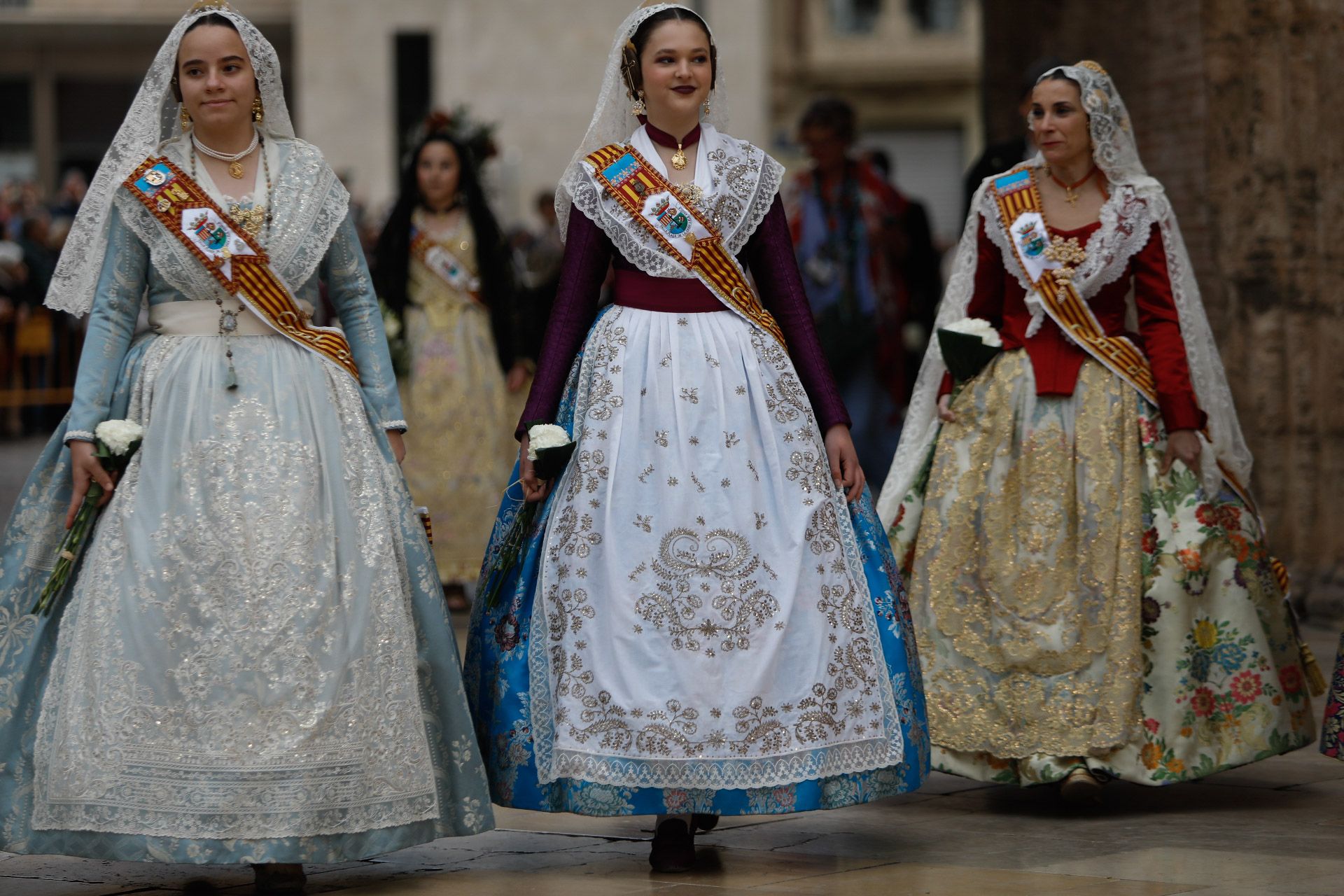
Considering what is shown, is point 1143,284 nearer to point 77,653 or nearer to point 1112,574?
point 1112,574

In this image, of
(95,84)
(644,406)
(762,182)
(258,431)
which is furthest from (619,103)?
(95,84)

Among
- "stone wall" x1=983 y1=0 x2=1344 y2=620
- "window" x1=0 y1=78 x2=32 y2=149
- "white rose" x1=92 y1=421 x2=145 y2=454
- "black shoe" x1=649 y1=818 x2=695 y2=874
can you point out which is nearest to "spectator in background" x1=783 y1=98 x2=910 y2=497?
"stone wall" x1=983 y1=0 x2=1344 y2=620

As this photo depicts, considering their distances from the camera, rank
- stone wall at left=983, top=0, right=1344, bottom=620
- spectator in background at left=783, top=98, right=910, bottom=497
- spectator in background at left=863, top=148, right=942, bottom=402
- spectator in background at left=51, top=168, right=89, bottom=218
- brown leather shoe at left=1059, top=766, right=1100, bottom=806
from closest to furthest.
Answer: brown leather shoe at left=1059, top=766, right=1100, bottom=806, stone wall at left=983, top=0, right=1344, bottom=620, spectator in background at left=783, top=98, right=910, bottom=497, spectator in background at left=863, top=148, right=942, bottom=402, spectator in background at left=51, top=168, right=89, bottom=218

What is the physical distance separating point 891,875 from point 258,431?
170 centimetres

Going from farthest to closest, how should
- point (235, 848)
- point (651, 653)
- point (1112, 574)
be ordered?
point (1112, 574)
point (651, 653)
point (235, 848)

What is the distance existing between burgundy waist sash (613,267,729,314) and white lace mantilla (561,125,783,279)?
0.02 metres

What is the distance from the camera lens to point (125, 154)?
16.1 feet

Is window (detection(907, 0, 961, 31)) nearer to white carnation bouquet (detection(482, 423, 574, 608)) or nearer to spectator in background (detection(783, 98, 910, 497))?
spectator in background (detection(783, 98, 910, 497))

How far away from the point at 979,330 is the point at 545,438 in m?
1.57

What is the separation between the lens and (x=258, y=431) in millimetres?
4664

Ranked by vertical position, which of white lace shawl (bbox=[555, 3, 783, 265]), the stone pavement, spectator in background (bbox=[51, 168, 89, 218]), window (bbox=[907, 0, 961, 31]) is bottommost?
the stone pavement

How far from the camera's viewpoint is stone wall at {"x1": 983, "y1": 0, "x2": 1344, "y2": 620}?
26.5 feet

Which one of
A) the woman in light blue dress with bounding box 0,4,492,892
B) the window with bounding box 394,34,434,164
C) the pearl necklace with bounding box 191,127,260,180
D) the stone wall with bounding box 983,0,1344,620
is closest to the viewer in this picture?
the woman in light blue dress with bounding box 0,4,492,892

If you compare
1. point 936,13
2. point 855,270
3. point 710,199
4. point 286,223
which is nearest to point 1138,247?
point 710,199
